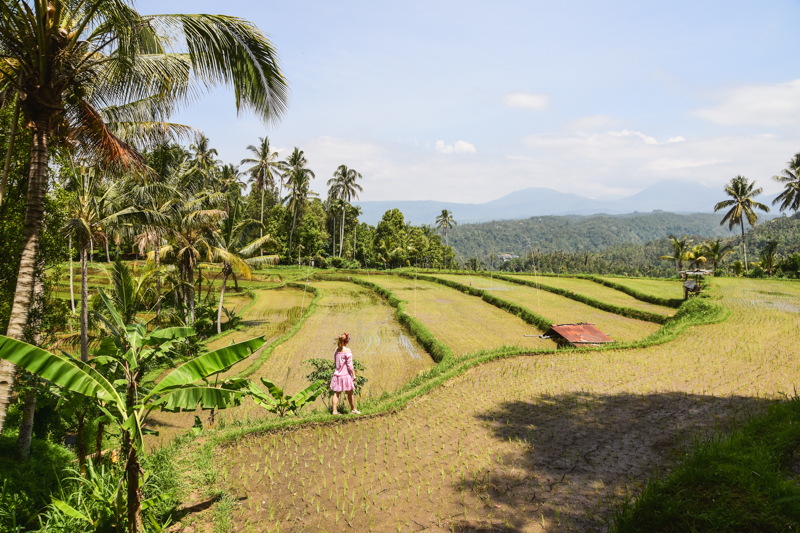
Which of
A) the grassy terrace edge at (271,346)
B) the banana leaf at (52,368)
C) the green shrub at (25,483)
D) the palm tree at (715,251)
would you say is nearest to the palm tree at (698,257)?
the palm tree at (715,251)

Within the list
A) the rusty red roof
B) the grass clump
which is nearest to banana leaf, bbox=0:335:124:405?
the grass clump

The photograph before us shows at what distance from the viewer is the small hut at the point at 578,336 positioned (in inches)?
473

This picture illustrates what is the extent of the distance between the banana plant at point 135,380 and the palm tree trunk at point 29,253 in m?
0.86

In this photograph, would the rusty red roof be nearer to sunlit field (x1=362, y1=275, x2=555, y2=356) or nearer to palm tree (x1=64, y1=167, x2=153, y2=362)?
sunlit field (x1=362, y1=275, x2=555, y2=356)

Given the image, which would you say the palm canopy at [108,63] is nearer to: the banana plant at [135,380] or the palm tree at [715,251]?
the banana plant at [135,380]

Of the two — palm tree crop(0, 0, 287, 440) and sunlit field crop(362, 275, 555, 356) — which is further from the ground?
palm tree crop(0, 0, 287, 440)

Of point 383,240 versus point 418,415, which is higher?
point 383,240

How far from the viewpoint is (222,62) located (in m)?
5.30

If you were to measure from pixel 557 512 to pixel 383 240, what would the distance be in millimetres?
40264

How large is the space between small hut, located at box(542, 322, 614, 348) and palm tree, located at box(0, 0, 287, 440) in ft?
34.2

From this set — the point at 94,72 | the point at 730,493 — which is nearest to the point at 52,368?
the point at 94,72

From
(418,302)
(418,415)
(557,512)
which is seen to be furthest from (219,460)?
(418,302)

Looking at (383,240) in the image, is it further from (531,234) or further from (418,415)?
(531,234)

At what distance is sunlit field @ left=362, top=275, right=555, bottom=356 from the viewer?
14086mm
